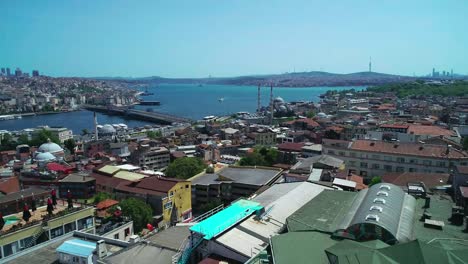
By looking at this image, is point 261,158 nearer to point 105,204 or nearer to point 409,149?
point 409,149

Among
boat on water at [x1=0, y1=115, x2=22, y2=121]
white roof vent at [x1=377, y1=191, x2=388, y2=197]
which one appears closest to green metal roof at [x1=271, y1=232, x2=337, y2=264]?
white roof vent at [x1=377, y1=191, x2=388, y2=197]

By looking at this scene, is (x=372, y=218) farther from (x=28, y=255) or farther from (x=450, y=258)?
(x=28, y=255)

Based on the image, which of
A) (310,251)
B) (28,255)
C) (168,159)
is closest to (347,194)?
(310,251)

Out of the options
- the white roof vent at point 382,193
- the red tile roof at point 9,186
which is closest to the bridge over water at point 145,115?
the red tile roof at point 9,186

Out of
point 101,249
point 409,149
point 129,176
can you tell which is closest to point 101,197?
point 129,176

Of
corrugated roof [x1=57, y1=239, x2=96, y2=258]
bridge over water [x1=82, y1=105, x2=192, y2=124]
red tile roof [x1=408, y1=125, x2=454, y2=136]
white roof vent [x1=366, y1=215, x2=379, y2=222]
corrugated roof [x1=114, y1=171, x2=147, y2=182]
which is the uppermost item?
white roof vent [x1=366, y1=215, x2=379, y2=222]

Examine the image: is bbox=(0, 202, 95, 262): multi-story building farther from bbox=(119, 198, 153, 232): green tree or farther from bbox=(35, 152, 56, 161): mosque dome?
bbox=(35, 152, 56, 161): mosque dome
